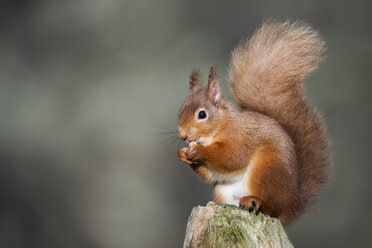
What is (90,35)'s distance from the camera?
15.0ft

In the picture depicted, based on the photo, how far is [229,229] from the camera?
146 cm

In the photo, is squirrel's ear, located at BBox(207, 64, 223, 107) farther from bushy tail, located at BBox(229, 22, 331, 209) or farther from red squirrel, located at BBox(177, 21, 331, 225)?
bushy tail, located at BBox(229, 22, 331, 209)

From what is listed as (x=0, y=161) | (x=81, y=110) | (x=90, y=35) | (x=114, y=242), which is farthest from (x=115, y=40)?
(x=114, y=242)

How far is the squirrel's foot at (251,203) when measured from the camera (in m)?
1.77

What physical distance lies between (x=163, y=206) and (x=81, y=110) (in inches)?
41.1

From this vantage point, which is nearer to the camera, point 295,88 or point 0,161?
point 295,88

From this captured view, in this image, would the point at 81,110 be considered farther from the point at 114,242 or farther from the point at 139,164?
the point at 114,242

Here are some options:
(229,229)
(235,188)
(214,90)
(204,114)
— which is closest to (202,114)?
(204,114)

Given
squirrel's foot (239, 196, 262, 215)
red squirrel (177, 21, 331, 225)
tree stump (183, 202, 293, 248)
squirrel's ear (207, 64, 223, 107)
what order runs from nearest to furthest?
tree stump (183, 202, 293, 248), squirrel's foot (239, 196, 262, 215), red squirrel (177, 21, 331, 225), squirrel's ear (207, 64, 223, 107)

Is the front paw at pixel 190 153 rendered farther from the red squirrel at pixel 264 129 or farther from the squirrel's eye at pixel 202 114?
the squirrel's eye at pixel 202 114

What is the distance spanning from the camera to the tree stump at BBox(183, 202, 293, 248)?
4.67 feet

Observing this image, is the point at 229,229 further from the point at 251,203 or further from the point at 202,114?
the point at 202,114

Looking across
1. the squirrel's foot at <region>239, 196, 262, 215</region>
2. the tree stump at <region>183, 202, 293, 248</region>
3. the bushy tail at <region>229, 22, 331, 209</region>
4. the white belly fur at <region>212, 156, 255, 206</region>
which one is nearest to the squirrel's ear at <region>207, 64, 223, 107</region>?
the bushy tail at <region>229, 22, 331, 209</region>

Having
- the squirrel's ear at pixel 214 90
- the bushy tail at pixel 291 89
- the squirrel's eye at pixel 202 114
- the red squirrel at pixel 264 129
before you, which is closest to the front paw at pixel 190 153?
the red squirrel at pixel 264 129
